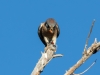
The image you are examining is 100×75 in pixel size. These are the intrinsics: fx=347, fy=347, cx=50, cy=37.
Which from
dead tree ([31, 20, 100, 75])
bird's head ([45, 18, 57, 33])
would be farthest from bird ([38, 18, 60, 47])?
dead tree ([31, 20, 100, 75])

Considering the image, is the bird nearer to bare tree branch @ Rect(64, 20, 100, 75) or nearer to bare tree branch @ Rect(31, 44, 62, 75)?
bare tree branch @ Rect(31, 44, 62, 75)

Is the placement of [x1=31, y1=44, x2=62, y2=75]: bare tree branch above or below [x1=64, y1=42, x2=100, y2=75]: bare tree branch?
Result: above

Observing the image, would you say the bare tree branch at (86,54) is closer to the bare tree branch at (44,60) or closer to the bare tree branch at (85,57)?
the bare tree branch at (85,57)

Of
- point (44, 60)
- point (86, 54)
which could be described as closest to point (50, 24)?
point (44, 60)

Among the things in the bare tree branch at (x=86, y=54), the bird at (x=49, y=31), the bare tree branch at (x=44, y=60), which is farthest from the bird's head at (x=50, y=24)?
the bare tree branch at (x=86, y=54)

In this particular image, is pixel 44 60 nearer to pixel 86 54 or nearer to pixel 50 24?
pixel 86 54

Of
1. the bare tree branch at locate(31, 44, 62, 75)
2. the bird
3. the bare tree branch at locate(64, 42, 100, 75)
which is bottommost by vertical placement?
the bare tree branch at locate(64, 42, 100, 75)

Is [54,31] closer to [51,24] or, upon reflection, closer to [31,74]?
[51,24]

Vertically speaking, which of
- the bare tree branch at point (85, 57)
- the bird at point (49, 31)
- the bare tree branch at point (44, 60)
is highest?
the bird at point (49, 31)

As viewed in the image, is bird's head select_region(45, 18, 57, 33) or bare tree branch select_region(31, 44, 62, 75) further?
bird's head select_region(45, 18, 57, 33)

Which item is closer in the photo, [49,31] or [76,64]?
A: [76,64]

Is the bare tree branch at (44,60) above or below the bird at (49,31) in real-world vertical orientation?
below

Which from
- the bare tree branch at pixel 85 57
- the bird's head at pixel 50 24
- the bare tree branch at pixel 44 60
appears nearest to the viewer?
the bare tree branch at pixel 85 57

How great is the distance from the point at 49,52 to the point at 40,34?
4.71 meters
